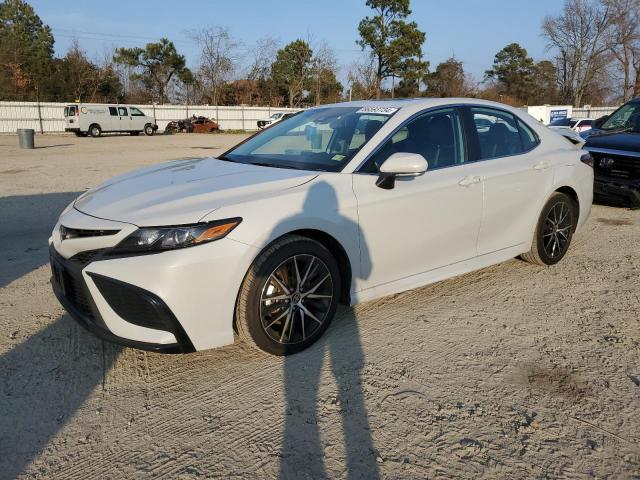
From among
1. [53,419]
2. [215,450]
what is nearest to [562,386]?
[215,450]

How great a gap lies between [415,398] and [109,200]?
2.19 m

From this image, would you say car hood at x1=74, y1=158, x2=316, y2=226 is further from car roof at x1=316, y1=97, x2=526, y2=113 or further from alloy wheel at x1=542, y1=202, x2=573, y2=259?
alloy wheel at x1=542, y1=202, x2=573, y2=259

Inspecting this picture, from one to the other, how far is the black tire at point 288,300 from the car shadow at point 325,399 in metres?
0.13

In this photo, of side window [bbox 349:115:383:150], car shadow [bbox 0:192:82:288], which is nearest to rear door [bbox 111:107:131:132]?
car shadow [bbox 0:192:82:288]

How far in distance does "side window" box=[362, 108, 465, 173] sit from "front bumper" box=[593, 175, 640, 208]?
4.52m

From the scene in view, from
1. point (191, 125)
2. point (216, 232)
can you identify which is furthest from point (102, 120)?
point (216, 232)

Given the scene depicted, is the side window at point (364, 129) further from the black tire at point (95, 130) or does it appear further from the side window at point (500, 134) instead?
the black tire at point (95, 130)

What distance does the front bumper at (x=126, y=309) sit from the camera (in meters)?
2.80

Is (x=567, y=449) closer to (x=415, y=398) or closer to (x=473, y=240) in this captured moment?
(x=415, y=398)

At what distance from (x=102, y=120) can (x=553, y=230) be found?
1305 inches

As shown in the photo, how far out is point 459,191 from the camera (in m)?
4.01

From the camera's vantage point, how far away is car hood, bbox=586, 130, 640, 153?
25.0ft

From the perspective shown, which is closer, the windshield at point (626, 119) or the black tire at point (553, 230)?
the black tire at point (553, 230)

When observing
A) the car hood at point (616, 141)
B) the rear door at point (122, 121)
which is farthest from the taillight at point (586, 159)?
the rear door at point (122, 121)
